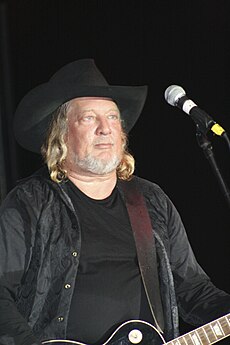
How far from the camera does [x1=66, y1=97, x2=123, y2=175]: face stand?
9.14 ft

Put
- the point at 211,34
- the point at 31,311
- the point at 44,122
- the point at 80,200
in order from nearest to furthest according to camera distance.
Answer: the point at 31,311 < the point at 80,200 < the point at 44,122 < the point at 211,34

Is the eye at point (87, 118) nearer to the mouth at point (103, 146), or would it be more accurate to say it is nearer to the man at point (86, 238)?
the man at point (86, 238)

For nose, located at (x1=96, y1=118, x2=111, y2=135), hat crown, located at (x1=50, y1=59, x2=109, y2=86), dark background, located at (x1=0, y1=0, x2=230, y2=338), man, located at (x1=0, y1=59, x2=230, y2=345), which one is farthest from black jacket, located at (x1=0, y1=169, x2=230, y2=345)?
dark background, located at (x1=0, y1=0, x2=230, y2=338)

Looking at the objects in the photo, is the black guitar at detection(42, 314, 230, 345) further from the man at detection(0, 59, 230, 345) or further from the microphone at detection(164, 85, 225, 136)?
the microphone at detection(164, 85, 225, 136)

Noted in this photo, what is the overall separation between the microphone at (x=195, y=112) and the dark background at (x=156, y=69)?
1.10 metres

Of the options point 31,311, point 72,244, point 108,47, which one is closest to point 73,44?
point 108,47

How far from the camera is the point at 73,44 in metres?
3.38

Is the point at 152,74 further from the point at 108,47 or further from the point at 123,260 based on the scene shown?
the point at 123,260

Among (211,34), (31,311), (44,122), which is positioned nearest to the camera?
(31,311)

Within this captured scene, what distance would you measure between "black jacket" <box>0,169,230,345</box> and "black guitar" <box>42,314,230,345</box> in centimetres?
11

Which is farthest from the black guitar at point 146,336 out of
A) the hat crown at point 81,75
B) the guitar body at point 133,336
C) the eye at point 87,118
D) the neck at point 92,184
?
the hat crown at point 81,75

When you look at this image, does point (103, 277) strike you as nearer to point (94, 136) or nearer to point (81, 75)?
point (94, 136)

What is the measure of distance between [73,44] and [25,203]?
105 centimetres

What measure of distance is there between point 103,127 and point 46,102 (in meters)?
0.30
